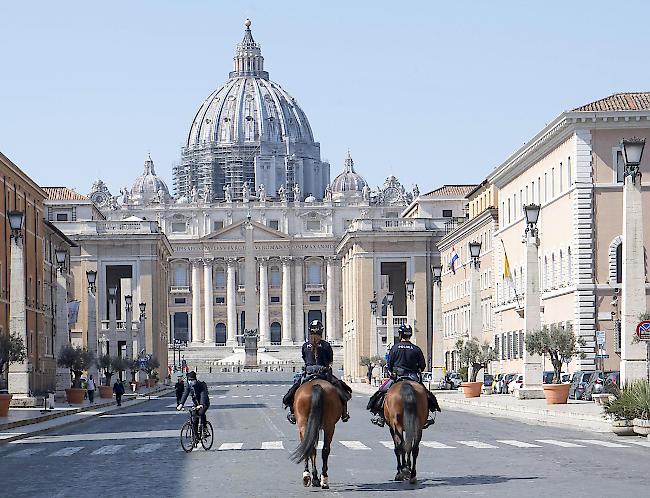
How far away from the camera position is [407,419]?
22234 mm

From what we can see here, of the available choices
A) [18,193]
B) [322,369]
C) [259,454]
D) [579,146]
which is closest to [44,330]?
[18,193]

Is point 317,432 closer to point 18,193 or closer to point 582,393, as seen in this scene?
point 582,393

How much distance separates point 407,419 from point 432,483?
969mm

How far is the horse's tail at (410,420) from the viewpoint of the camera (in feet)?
→ 72.7

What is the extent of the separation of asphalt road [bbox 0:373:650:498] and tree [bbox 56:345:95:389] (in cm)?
3600

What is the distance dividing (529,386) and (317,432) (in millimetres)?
40921

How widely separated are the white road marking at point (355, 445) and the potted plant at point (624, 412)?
18.4 ft

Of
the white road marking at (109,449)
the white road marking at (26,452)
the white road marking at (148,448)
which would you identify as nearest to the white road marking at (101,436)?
the white road marking at (26,452)

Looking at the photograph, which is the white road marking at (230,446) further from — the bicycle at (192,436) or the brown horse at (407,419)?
the brown horse at (407,419)

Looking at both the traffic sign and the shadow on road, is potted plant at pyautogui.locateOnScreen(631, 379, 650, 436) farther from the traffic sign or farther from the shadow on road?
the shadow on road

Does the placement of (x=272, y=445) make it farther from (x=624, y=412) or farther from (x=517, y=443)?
(x=624, y=412)

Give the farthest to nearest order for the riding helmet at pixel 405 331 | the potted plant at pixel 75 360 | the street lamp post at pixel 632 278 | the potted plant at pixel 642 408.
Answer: the potted plant at pixel 75 360 → the street lamp post at pixel 632 278 → the potted plant at pixel 642 408 → the riding helmet at pixel 405 331

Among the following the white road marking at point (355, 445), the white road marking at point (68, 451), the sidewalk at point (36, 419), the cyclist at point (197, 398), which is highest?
the cyclist at point (197, 398)

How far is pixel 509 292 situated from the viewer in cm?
10062
